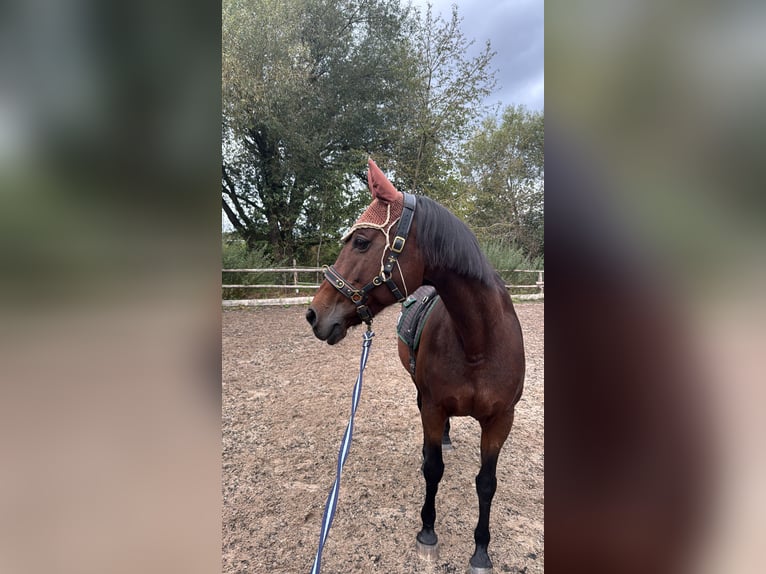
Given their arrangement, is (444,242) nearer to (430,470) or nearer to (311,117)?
(430,470)

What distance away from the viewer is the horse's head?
1288 millimetres

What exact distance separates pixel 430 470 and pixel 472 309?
37.2 inches

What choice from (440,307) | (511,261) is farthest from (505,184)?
(440,307)

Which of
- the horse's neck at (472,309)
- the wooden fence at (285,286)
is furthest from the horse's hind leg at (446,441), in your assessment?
the wooden fence at (285,286)

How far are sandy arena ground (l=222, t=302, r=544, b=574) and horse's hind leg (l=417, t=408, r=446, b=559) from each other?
0.07 metres

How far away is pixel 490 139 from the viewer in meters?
11.3

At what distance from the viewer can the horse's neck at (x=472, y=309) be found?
140 centimetres

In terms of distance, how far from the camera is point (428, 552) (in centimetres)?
177

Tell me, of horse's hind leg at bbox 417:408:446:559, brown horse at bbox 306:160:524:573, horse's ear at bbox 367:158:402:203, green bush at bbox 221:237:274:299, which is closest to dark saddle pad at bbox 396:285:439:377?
brown horse at bbox 306:160:524:573
